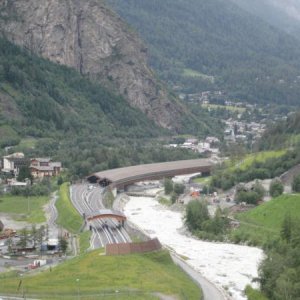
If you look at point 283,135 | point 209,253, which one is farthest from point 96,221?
point 283,135

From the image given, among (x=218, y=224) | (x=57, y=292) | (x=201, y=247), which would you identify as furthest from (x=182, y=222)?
(x=57, y=292)

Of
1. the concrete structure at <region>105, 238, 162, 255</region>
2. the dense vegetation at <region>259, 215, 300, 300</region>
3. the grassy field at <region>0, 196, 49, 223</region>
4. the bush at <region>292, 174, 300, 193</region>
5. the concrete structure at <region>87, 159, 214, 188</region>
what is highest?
the dense vegetation at <region>259, 215, 300, 300</region>

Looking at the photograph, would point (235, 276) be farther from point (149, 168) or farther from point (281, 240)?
point (149, 168)

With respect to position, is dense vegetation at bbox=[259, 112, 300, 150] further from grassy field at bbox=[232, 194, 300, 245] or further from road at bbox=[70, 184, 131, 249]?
grassy field at bbox=[232, 194, 300, 245]

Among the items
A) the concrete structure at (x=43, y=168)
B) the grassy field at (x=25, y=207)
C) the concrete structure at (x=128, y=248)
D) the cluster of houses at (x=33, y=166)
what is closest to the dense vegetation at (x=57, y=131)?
the concrete structure at (x=43, y=168)

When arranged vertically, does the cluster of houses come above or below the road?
Result: below

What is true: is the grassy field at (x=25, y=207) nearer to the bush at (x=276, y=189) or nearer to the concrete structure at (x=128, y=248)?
the bush at (x=276, y=189)

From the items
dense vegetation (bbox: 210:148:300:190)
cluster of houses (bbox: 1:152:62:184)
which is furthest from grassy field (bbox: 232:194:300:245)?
cluster of houses (bbox: 1:152:62:184)
